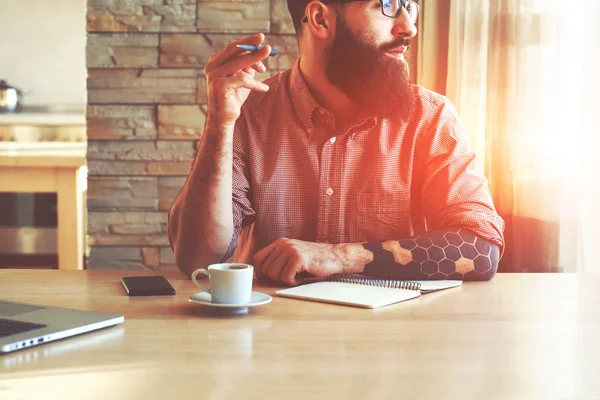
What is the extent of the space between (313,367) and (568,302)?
0.56 metres

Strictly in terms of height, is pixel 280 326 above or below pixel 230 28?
below

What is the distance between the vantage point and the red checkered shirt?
1546mm

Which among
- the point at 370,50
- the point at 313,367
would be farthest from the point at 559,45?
the point at 313,367

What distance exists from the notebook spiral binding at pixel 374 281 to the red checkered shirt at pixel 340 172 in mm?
313

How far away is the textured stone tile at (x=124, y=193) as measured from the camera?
2324 millimetres

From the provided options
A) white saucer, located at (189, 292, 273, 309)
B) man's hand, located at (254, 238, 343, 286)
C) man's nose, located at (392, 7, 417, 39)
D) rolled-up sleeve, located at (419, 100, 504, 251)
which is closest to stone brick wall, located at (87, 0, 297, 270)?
man's nose, located at (392, 7, 417, 39)

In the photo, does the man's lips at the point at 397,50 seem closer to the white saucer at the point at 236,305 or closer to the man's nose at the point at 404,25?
the man's nose at the point at 404,25

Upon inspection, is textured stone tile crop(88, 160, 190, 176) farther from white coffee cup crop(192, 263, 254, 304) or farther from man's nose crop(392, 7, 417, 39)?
white coffee cup crop(192, 263, 254, 304)

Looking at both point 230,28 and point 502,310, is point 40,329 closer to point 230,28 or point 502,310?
point 502,310

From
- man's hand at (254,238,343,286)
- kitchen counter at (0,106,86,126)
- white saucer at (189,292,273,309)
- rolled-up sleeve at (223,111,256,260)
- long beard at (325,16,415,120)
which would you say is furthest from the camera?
kitchen counter at (0,106,86,126)

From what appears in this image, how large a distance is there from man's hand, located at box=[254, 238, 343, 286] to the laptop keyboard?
479mm

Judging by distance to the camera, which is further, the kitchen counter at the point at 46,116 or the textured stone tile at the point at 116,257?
the kitchen counter at the point at 46,116

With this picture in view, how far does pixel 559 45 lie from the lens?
1863 mm

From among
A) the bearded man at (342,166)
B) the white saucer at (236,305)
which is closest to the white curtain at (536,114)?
the bearded man at (342,166)
